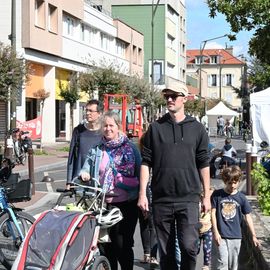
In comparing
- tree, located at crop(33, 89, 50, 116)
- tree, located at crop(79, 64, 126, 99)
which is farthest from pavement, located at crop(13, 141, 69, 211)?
tree, located at crop(79, 64, 126, 99)

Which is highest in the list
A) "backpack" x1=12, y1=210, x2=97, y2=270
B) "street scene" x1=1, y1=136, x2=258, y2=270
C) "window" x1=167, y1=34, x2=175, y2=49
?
"window" x1=167, y1=34, x2=175, y2=49

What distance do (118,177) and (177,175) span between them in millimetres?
809

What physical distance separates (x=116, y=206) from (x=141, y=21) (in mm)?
61273

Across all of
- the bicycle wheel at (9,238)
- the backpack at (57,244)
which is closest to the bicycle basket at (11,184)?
the bicycle wheel at (9,238)

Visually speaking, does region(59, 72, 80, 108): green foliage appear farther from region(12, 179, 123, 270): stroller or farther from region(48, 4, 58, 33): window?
region(12, 179, 123, 270): stroller

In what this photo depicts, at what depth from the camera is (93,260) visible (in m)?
5.25

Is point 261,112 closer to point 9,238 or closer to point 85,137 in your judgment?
point 85,137

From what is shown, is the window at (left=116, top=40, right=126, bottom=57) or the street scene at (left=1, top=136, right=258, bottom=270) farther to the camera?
the window at (left=116, top=40, right=126, bottom=57)

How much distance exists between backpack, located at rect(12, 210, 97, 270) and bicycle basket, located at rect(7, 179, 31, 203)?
2342 mm

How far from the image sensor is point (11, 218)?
7320mm

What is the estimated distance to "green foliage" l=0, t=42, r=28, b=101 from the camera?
22.8m

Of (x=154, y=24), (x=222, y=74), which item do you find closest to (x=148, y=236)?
(x=154, y=24)

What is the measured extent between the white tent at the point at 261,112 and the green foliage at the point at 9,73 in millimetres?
9192

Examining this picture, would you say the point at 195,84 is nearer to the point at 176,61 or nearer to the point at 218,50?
the point at 176,61
